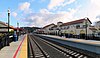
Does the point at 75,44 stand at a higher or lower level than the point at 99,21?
lower

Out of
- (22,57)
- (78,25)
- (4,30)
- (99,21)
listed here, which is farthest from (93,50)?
(99,21)

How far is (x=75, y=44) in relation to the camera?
108 feet

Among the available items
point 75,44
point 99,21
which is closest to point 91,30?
point 99,21

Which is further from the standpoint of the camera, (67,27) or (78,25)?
(67,27)

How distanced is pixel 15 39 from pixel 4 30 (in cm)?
4312

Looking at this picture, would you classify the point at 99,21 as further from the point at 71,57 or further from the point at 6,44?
the point at 71,57

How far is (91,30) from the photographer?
98.9 m

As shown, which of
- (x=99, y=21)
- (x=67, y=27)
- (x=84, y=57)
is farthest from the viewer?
(x=67, y=27)

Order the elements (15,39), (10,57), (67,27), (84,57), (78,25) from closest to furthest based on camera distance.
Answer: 1. (10,57)
2. (84,57)
3. (15,39)
4. (78,25)
5. (67,27)

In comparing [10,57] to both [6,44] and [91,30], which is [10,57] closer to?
[6,44]

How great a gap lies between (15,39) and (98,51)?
31.3 m

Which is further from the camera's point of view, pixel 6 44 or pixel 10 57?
pixel 6 44

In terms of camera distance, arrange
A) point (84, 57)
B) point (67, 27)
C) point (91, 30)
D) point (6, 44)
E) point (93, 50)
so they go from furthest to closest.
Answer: point (67, 27), point (91, 30), point (6, 44), point (93, 50), point (84, 57)

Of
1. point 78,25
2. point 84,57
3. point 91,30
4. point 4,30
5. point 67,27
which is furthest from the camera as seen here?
point 67,27
